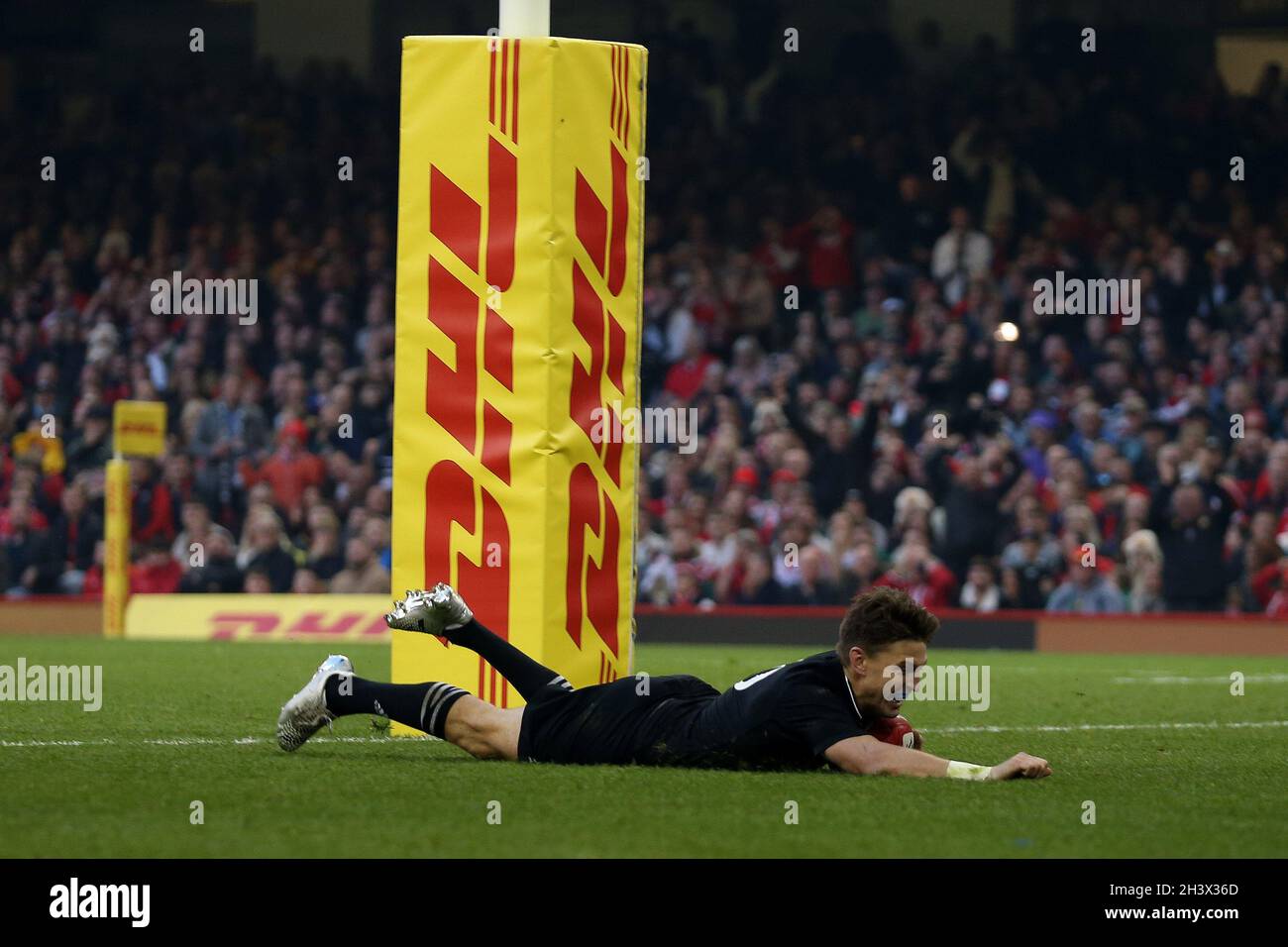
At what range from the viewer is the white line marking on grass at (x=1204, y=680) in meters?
13.1

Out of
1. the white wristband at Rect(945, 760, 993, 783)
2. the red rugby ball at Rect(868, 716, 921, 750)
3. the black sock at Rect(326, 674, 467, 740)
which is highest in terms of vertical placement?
the black sock at Rect(326, 674, 467, 740)

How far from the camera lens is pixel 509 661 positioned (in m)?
7.62

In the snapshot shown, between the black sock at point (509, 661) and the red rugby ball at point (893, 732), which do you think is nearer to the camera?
the red rugby ball at point (893, 732)

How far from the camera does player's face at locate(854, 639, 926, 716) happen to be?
6.93 m

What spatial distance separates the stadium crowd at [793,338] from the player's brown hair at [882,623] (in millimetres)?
10055

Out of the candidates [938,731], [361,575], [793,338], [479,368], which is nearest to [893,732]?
[938,731]

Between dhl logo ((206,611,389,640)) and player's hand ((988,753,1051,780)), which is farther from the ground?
player's hand ((988,753,1051,780))

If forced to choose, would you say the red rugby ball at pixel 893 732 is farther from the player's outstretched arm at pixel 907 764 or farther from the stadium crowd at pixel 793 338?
the stadium crowd at pixel 793 338

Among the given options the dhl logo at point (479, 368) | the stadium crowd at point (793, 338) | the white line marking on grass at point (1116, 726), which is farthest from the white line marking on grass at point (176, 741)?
the stadium crowd at point (793, 338)

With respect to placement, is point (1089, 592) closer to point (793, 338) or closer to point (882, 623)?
point (793, 338)

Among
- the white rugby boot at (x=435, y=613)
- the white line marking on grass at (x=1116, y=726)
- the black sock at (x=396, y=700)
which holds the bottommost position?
the white line marking on grass at (x=1116, y=726)

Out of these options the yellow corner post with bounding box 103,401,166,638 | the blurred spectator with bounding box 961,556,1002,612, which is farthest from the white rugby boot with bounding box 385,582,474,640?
the blurred spectator with bounding box 961,556,1002,612

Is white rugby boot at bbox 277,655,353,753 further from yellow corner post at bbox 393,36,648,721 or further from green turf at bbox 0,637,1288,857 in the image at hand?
yellow corner post at bbox 393,36,648,721

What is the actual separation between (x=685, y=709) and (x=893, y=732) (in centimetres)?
72
